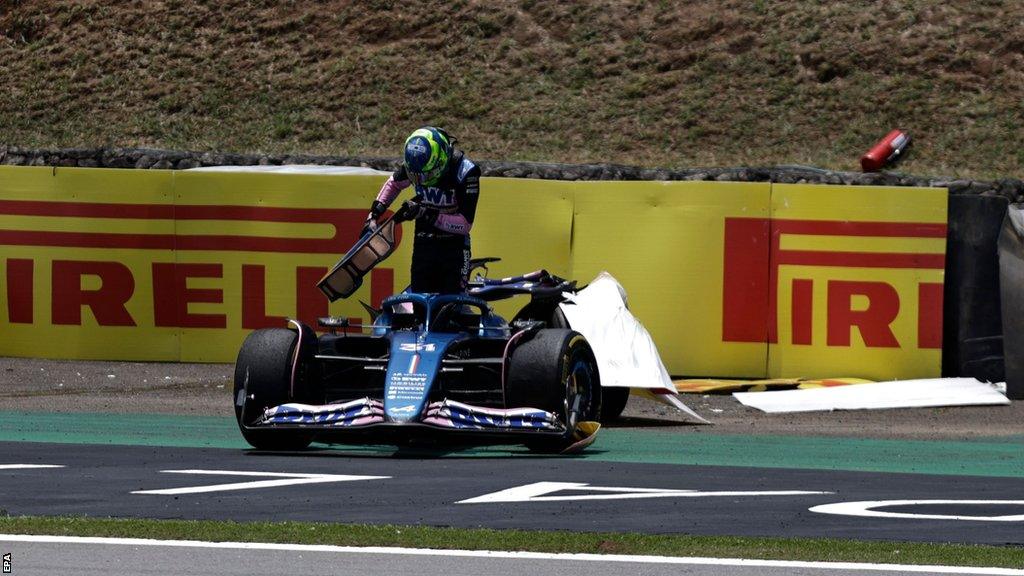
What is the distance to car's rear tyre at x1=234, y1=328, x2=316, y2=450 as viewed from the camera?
35.6 ft

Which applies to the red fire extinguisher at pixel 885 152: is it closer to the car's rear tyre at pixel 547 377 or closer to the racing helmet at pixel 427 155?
the racing helmet at pixel 427 155

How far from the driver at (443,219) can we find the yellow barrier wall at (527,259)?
447 cm

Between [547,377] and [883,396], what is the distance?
523 cm

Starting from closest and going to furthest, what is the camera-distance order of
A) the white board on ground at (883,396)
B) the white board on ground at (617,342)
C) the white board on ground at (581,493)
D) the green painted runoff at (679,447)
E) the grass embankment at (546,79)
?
1. the white board on ground at (581,493)
2. the green painted runoff at (679,447)
3. the white board on ground at (617,342)
4. the white board on ground at (883,396)
5. the grass embankment at (546,79)

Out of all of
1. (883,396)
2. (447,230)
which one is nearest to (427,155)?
(447,230)

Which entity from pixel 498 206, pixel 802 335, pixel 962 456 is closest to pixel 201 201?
pixel 498 206

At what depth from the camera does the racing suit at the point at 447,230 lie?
11.8 m

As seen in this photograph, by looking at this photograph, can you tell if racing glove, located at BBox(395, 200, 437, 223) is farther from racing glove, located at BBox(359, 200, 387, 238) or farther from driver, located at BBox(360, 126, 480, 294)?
racing glove, located at BBox(359, 200, 387, 238)

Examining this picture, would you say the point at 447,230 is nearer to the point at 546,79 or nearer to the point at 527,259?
the point at 527,259

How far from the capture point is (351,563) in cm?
643

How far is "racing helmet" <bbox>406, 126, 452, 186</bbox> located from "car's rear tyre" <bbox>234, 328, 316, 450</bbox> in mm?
1352

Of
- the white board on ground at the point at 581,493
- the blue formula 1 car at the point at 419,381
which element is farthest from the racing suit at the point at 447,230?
the white board on ground at the point at 581,493

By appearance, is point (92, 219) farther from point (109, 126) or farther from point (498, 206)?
point (109, 126)

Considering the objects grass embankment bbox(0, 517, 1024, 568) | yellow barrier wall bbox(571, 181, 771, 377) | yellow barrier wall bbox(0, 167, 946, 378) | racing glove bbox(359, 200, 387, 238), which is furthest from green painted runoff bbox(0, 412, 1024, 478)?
grass embankment bbox(0, 517, 1024, 568)
